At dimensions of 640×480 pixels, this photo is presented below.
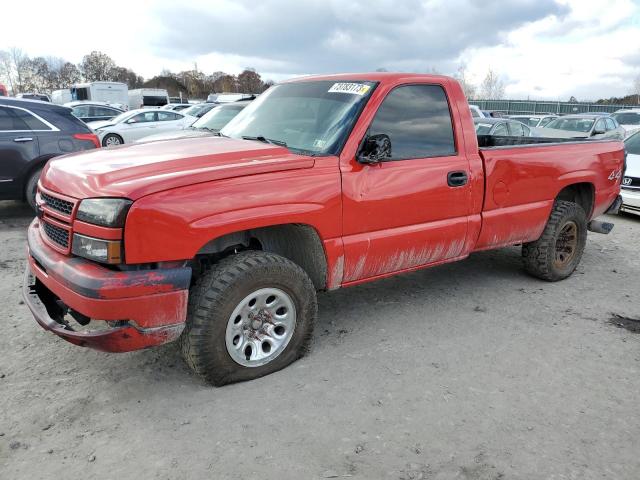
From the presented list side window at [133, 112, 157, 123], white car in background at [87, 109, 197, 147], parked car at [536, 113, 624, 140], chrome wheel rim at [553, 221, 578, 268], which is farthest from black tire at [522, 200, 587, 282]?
side window at [133, 112, 157, 123]

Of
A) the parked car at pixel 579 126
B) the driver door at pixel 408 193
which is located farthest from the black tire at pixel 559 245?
the parked car at pixel 579 126

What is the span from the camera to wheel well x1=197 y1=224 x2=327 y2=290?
335 centimetres

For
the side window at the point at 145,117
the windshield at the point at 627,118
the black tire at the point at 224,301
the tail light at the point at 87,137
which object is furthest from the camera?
the windshield at the point at 627,118

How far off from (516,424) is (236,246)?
2.00 meters

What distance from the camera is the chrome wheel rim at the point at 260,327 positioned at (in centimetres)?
310

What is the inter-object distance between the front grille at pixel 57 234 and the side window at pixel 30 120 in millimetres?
4678

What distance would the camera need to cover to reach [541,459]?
2.59 meters

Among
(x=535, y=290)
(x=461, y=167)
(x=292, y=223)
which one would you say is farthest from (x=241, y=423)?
(x=535, y=290)

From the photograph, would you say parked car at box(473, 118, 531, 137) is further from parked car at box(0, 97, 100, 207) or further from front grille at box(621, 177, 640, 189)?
parked car at box(0, 97, 100, 207)

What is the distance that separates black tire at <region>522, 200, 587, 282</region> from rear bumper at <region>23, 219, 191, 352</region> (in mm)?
3652

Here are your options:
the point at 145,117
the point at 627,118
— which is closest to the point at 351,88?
the point at 145,117

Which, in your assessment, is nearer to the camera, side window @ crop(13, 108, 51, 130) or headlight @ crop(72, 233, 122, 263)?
headlight @ crop(72, 233, 122, 263)

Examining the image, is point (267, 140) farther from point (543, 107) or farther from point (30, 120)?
point (543, 107)

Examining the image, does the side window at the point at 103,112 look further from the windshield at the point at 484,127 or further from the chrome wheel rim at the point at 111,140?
the windshield at the point at 484,127
